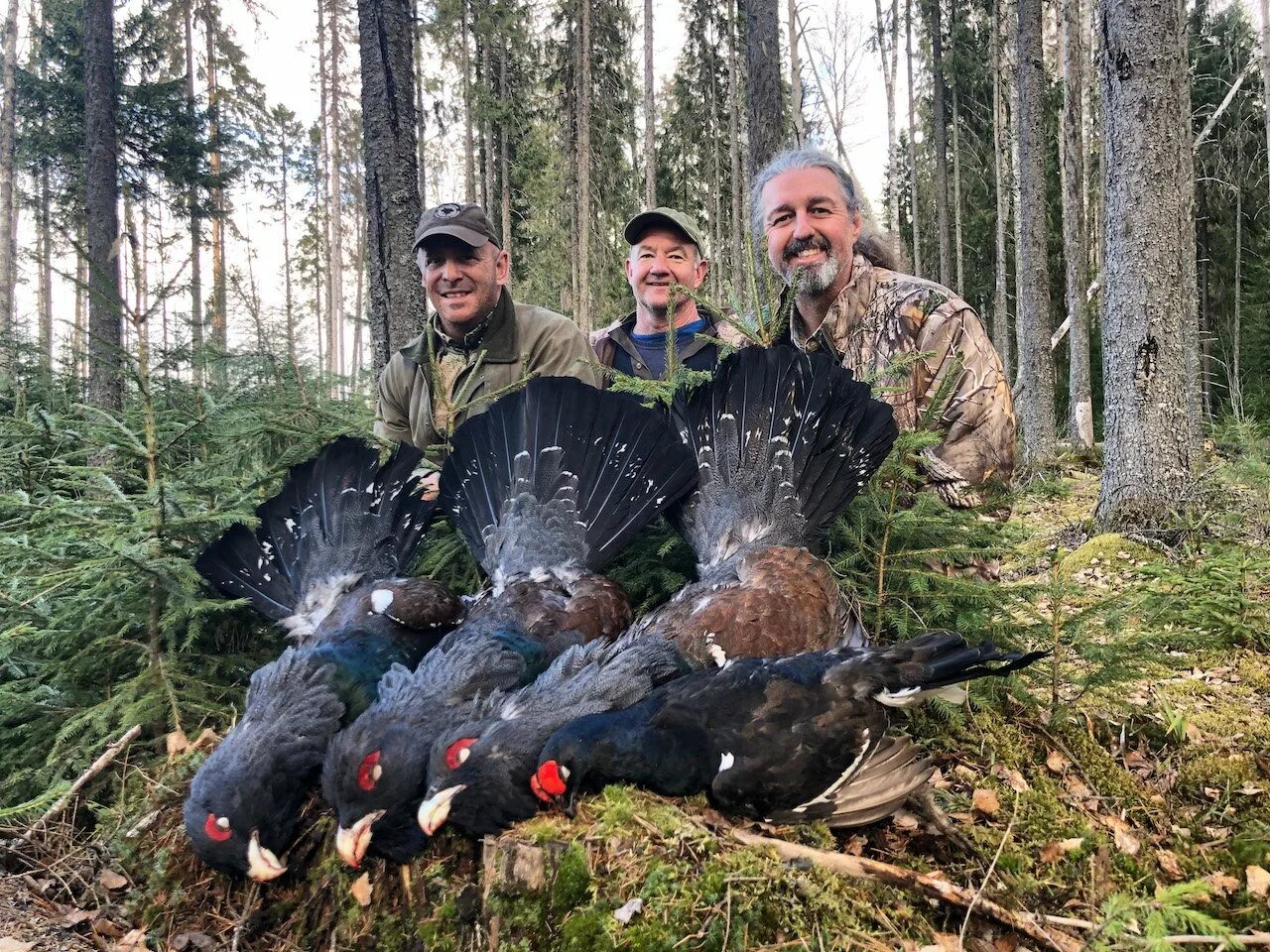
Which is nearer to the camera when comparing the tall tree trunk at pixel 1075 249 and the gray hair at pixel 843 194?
the gray hair at pixel 843 194

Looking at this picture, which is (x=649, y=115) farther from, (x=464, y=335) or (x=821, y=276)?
(x=821, y=276)

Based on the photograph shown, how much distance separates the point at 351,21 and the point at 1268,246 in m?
33.8

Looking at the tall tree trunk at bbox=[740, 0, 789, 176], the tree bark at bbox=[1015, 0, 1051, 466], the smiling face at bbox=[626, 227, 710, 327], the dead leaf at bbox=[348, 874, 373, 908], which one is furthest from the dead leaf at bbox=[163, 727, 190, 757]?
the tree bark at bbox=[1015, 0, 1051, 466]

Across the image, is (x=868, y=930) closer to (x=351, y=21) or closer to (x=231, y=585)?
(x=231, y=585)

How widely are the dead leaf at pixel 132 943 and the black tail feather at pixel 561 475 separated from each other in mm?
1813

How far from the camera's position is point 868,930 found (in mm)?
1943

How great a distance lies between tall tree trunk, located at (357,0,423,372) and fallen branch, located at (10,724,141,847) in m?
3.81

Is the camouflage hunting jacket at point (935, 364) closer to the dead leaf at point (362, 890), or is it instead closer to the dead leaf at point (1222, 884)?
the dead leaf at point (1222, 884)

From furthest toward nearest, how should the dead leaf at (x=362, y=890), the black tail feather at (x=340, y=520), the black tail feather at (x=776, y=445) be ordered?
the black tail feather at (x=340, y=520)
the black tail feather at (x=776, y=445)
the dead leaf at (x=362, y=890)

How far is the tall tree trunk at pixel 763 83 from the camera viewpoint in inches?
372

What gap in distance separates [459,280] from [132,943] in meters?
3.88

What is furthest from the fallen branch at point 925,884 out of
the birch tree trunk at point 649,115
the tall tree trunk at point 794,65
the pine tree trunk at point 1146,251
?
the tall tree trunk at point 794,65

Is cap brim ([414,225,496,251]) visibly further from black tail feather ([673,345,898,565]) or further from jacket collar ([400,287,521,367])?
black tail feather ([673,345,898,565])

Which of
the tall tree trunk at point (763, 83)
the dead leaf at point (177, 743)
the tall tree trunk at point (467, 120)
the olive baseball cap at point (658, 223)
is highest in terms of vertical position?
the tall tree trunk at point (467, 120)
